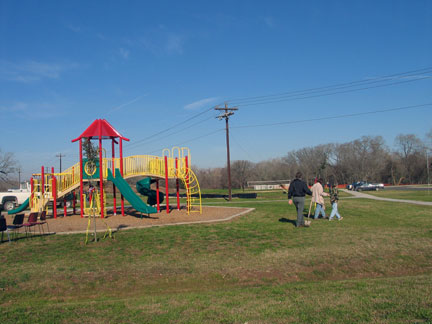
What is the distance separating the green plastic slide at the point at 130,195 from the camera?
16.2 m

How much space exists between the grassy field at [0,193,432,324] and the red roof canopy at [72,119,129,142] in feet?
23.3

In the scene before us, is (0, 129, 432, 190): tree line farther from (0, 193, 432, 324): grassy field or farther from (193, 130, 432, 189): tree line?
(0, 193, 432, 324): grassy field

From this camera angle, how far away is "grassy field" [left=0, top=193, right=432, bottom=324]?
5160 mm

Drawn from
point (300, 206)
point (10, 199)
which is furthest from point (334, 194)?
point (10, 199)

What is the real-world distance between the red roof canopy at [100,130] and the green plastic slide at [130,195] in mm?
1880

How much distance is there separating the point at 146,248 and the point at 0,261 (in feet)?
12.4

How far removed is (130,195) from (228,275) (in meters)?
9.64

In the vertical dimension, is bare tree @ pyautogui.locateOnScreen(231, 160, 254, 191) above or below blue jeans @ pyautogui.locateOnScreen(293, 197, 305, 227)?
above

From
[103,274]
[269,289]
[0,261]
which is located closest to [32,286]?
[103,274]

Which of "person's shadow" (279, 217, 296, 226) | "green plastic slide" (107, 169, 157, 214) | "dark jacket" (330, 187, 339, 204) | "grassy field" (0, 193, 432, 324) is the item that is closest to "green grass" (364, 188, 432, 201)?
"dark jacket" (330, 187, 339, 204)

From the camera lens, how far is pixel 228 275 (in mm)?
8211

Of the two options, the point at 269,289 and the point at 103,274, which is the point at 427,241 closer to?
the point at 269,289

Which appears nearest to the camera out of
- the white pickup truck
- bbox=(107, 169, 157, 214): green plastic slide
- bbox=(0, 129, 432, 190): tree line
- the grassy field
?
the grassy field

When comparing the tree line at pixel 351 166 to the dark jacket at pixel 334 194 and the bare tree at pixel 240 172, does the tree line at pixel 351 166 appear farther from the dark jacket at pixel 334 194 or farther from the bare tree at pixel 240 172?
the dark jacket at pixel 334 194
